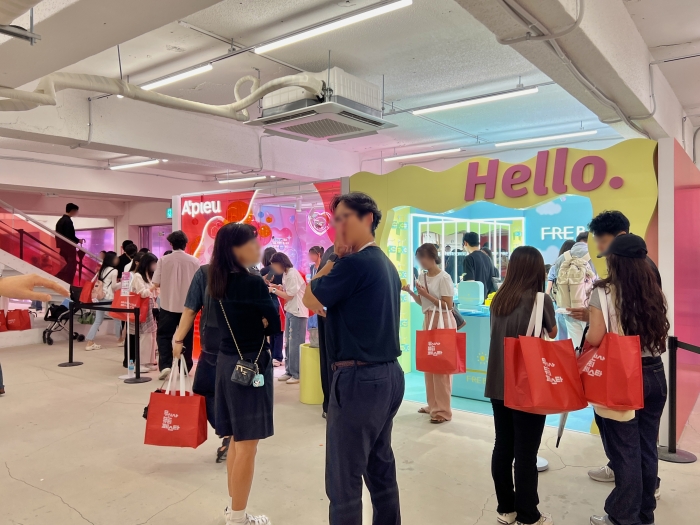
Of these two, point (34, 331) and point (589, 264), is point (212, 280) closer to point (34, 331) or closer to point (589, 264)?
point (589, 264)

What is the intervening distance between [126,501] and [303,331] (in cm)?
323

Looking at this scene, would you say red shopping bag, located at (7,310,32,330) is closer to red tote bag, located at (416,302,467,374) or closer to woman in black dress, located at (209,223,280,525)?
red tote bag, located at (416,302,467,374)

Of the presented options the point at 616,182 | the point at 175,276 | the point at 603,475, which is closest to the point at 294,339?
the point at 175,276

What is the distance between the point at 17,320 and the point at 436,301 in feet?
25.7

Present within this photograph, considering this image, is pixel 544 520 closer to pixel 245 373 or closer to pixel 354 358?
pixel 354 358

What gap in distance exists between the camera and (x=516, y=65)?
593 centimetres

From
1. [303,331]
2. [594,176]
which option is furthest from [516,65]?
[303,331]

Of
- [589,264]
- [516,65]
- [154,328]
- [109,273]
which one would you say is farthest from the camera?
[109,273]

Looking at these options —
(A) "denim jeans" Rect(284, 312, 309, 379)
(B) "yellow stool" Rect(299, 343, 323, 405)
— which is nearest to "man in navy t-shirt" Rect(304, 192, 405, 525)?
(B) "yellow stool" Rect(299, 343, 323, 405)

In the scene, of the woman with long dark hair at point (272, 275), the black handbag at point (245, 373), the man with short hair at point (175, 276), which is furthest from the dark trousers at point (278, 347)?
the black handbag at point (245, 373)

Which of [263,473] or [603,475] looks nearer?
[603,475]

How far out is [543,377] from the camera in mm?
2482

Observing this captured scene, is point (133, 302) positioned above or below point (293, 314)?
above

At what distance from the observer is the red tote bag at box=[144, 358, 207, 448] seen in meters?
2.92
